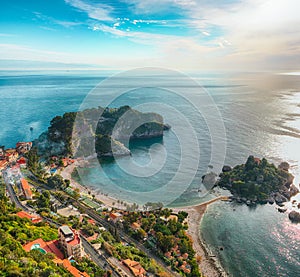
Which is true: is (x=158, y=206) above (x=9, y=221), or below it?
below

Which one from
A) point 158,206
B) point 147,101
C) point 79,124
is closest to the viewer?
point 158,206

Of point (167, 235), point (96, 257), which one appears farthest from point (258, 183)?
point (96, 257)

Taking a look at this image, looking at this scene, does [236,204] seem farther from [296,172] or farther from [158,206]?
[296,172]

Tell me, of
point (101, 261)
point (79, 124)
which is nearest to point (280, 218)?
point (101, 261)

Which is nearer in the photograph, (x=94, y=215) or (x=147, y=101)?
(x=94, y=215)

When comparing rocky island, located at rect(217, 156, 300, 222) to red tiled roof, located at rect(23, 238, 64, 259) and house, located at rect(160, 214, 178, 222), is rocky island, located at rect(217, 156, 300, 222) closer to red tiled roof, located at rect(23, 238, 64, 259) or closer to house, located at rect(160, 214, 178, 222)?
house, located at rect(160, 214, 178, 222)

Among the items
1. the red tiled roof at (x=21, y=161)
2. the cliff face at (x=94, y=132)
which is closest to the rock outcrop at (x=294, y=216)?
the cliff face at (x=94, y=132)
